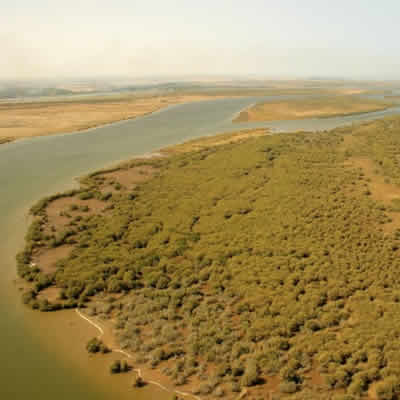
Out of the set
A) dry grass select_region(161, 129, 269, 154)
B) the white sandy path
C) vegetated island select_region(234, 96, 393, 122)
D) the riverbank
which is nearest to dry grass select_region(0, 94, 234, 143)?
dry grass select_region(161, 129, 269, 154)

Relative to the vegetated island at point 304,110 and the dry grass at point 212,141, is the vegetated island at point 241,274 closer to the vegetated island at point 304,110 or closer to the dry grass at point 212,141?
the dry grass at point 212,141

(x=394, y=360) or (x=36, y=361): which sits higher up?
(x=394, y=360)

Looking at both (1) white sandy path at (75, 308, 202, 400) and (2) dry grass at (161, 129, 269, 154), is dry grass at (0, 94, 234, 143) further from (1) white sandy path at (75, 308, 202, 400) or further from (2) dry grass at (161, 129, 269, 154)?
(1) white sandy path at (75, 308, 202, 400)

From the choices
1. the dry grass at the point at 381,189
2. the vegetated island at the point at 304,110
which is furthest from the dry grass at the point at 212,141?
the dry grass at the point at 381,189

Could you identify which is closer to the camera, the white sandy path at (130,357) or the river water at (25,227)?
the white sandy path at (130,357)

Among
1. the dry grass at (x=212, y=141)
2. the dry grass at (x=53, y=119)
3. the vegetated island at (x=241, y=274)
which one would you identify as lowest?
the vegetated island at (x=241, y=274)

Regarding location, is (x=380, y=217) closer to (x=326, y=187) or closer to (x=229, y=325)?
(x=326, y=187)

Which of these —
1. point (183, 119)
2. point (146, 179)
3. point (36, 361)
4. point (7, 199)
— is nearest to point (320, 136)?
point (146, 179)
